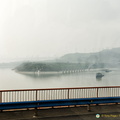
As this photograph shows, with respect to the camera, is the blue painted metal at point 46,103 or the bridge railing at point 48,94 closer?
the blue painted metal at point 46,103

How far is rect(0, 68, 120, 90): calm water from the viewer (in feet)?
15.1

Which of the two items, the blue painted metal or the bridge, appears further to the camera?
the bridge

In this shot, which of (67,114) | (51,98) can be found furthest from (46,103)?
(51,98)

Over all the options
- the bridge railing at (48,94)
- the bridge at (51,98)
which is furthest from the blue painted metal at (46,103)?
the bridge railing at (48,94)

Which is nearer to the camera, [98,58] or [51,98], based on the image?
[51,98]

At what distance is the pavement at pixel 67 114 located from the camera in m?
3.64

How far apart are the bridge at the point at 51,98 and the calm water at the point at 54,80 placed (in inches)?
8.1

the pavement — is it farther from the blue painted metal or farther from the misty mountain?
the misty mountain

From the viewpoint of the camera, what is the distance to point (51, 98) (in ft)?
16.2

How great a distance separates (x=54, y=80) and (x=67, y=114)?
1.50m

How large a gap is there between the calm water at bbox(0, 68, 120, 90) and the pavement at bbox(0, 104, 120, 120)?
0.95 m

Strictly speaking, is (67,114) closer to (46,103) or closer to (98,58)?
(46,103)

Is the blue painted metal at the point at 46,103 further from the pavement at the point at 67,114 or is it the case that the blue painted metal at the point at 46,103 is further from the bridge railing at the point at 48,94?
the bridge railing at the point at 48,94

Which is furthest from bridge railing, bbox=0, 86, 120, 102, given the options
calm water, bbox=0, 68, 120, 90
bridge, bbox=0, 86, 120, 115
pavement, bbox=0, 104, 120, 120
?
pavement, bbox=0, 104, 120, 120
